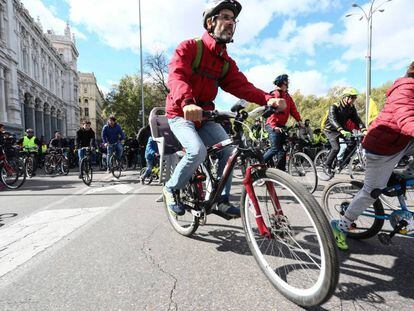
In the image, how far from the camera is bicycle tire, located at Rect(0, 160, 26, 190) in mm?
8084

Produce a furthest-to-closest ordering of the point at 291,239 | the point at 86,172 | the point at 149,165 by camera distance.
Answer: the point at 86,172 → the point at 149,165 → the point at 291,239

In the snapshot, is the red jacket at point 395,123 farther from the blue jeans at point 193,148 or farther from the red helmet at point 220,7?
the red helmet at point 220,7

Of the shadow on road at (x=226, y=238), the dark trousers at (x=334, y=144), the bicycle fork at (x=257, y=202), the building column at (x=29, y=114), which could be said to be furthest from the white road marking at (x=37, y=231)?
the building column at (x=29, y=114)

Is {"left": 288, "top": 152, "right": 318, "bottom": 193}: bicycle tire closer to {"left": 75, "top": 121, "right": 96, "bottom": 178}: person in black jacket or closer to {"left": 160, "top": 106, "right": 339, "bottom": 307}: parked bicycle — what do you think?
{"left": 160, "top": 106, "right": 339, "bottom": 307}: parked bicycle

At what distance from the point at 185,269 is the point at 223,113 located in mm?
1268

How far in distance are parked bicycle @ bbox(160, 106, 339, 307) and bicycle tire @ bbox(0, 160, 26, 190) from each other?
7314 mm

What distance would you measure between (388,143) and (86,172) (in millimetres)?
7669

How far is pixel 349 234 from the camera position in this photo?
3146 millimetres

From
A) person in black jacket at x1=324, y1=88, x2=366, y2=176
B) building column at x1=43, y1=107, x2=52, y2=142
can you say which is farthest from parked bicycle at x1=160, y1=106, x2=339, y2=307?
building column at x1=43, y1=107, x2=52, y2=142

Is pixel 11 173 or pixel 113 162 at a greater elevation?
pixel 113 162

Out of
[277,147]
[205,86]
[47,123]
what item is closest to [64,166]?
[277,147]

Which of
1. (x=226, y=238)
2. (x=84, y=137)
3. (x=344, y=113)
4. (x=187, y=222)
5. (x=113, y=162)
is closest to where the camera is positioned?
(x=226, y=238)

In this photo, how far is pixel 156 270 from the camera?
97.5 inches

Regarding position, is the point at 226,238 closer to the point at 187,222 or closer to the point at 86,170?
the point at 187,222
